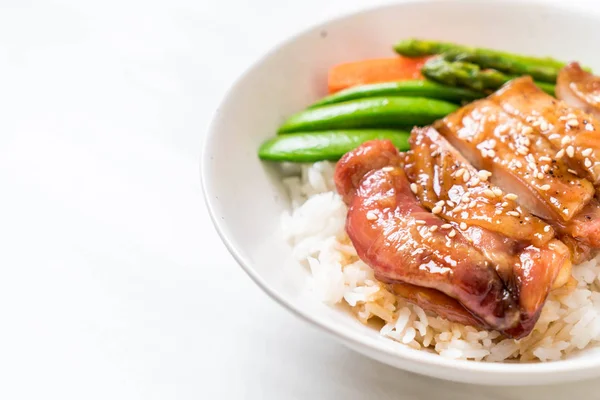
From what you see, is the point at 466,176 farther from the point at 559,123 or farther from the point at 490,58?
the point at 490,58

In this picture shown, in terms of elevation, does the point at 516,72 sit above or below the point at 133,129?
above

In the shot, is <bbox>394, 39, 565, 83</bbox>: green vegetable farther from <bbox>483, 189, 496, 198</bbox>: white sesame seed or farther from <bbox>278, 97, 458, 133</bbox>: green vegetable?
<bbox>483, 189, 496, 198</bbox>: white sesame seed

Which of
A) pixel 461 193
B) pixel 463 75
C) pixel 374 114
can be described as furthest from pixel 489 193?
pixel 463 75

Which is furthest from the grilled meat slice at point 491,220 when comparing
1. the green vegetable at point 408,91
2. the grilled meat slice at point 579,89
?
the grilled meat slice at point 579,89

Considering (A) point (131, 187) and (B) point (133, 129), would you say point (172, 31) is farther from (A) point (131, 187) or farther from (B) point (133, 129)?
(A) point (131, 187)

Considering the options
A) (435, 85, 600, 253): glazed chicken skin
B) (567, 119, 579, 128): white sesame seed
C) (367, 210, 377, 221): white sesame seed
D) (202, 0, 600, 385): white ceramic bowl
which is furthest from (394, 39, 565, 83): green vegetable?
(367, 210, 377, 221): white sesame seed

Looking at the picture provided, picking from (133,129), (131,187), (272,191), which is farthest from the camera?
(133,129)

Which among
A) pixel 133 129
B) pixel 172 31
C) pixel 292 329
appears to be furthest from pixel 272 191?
pixel 172 31
